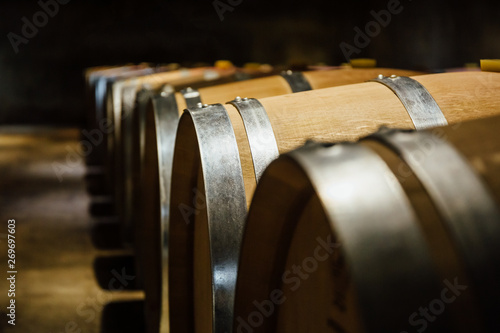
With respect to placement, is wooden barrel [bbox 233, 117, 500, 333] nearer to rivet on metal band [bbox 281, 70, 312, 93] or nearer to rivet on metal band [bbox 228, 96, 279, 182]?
rivet on metal band [bbox 228, 96, 279, 182]

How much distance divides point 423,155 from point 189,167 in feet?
3.72

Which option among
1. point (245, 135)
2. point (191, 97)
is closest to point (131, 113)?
point (191, 97)

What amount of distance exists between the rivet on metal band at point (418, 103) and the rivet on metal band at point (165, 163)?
900 mm

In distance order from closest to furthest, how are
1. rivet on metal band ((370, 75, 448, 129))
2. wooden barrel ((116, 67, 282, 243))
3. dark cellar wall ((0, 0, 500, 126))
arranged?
rivet on metal band ((370, 75, 448, 129)), wooden barrel ((116, 67, 282, 243)), dark cellar wall ((0, 0, 500, 126))

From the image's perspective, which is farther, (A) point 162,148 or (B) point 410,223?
(A) point 162,148

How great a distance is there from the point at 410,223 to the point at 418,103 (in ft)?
2.98

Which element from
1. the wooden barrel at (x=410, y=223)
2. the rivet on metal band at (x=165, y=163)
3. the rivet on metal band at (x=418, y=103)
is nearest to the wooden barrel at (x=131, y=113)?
the rivet on metal band at (x=165, y=163)

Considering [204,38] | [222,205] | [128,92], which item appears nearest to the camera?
[222,205]

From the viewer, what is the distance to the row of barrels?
0.67 metres

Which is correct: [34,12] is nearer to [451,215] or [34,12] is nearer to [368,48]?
[368,48]

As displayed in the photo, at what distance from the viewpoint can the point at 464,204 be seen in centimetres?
69

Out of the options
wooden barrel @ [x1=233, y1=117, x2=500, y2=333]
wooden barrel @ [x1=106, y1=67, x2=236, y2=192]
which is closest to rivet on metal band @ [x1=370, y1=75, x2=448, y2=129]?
wooden barrel @ [x1=233, y1=117, x2=500, y2=333]

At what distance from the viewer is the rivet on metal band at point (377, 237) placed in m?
0.66

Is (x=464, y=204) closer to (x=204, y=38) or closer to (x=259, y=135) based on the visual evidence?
(x=259, y=135)
